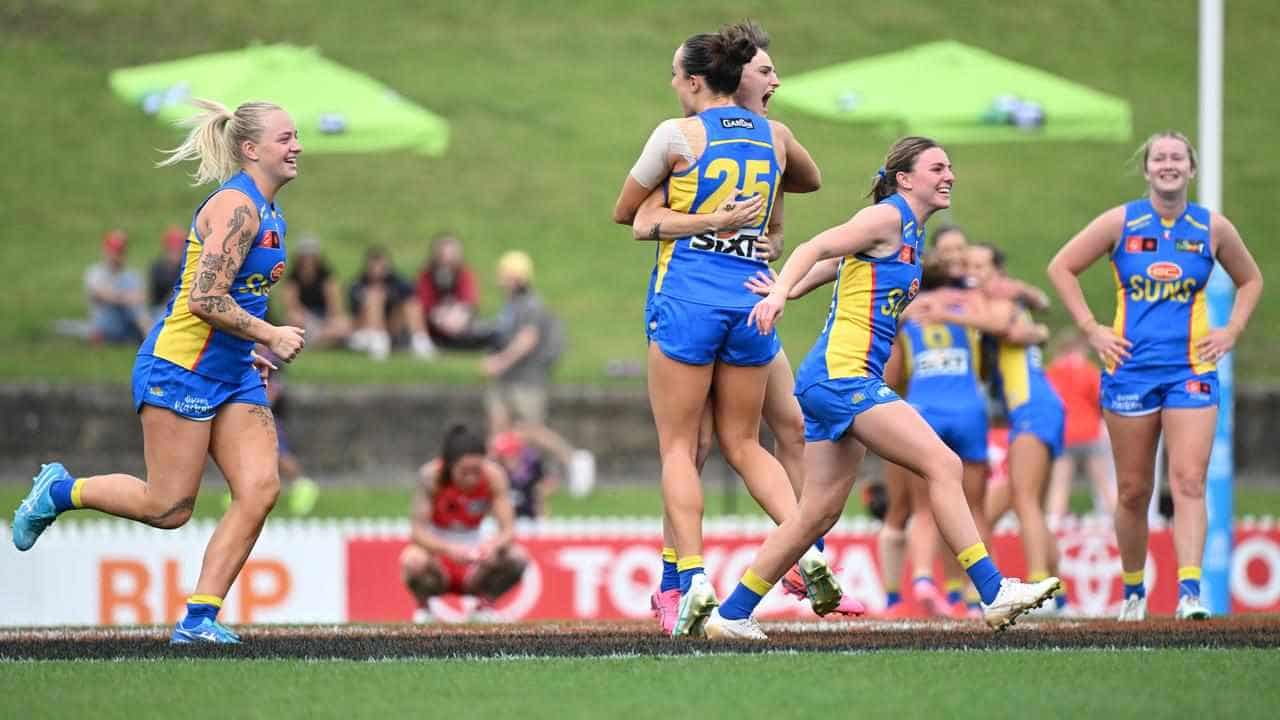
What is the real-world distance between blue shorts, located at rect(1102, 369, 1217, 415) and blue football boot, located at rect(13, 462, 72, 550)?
16.2 feet

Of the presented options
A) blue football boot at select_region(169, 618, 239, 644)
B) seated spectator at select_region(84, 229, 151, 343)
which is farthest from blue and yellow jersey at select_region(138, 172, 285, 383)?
seated spectator at select_region(84, 229, 151, 343)

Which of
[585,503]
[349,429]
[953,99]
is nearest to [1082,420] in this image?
[953,99]

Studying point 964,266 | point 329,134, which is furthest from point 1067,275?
point 329,134

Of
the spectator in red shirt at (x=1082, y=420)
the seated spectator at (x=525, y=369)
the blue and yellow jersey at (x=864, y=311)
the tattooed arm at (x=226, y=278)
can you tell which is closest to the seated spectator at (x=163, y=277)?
the seated spectator at (x=525, y=369)

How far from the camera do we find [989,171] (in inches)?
1172

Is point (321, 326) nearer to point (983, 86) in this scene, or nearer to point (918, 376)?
point (983, 86)

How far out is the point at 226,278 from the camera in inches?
330

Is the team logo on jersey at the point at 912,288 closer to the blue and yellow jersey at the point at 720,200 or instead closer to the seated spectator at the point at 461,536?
the blue and yellow jersey at the point at 720,200

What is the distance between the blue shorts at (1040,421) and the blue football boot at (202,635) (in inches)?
218

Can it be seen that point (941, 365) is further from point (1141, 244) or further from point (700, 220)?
point (700, 220)

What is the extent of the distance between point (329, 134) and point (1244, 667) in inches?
528

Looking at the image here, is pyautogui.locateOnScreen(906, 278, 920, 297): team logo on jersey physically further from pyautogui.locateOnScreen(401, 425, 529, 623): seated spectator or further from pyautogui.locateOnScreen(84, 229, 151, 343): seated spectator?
pyautogui.locateOnScreen(84, 229, 151, 343): seated spectator

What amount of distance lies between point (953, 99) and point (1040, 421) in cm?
683

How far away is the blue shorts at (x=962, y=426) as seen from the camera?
12.0m
